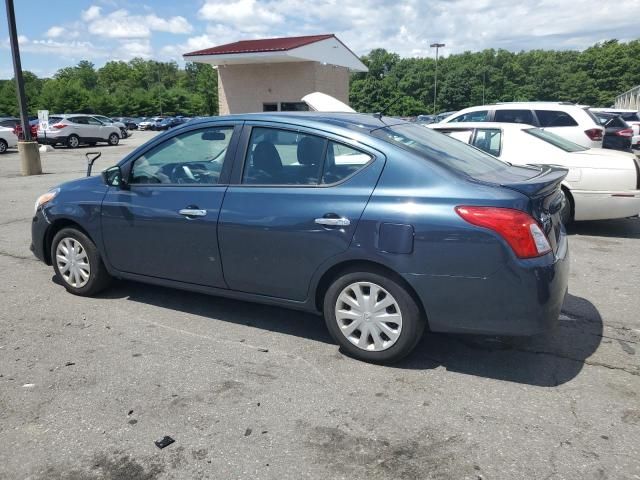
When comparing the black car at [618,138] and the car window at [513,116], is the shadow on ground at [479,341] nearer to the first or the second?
the car window at [513,116]

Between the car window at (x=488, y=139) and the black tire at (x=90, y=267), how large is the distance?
5.32 metres

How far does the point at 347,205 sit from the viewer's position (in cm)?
356

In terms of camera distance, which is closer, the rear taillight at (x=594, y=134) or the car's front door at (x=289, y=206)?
the car's front door at (x=289, y=206)

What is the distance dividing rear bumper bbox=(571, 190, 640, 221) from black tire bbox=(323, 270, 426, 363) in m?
4.61

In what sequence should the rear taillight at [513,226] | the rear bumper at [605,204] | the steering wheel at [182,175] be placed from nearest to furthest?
the rear taillight at [513,226]
the steering wheel at [182,175]
the rear bumper at [605,204]

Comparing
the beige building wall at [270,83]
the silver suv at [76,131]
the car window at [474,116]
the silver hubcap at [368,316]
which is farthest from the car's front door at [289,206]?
the silver suv at [76,131]

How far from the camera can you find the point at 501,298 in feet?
10.6

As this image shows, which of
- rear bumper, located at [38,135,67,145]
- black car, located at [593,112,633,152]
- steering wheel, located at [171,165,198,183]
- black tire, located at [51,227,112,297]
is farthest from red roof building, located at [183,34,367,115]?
steering wheel, located at [171,165,198,183]

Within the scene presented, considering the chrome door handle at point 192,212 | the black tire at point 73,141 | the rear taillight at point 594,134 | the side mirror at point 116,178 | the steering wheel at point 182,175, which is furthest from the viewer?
the black tire at point 73,141

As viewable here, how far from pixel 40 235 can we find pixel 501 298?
4.10m

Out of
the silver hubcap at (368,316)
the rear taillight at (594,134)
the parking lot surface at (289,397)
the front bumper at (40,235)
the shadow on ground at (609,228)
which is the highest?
the rear taillight at (594,134)

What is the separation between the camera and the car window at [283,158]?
381 cm

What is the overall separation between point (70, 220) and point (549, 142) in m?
6.04

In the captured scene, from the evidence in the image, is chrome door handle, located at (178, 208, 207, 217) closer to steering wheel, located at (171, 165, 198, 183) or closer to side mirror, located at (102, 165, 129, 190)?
steering wheel, located at (171, 165, 198, 183)
